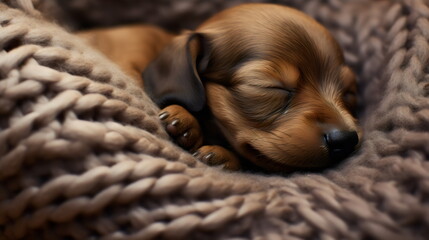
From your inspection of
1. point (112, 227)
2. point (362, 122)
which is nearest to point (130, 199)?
point (112, 227)

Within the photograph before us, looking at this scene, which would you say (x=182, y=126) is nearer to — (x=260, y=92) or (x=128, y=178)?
(x=260, y=92)

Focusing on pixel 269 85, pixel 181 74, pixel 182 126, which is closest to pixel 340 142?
pixel 269 85

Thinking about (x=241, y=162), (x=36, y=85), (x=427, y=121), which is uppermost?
(x=36, y=85)

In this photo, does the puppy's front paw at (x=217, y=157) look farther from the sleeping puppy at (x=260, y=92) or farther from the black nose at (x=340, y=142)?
the black nose at (x=340, y=142)

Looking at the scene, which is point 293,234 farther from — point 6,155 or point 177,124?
point 6,155

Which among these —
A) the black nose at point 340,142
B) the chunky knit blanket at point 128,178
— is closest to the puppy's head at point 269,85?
the black nose at point 340,142

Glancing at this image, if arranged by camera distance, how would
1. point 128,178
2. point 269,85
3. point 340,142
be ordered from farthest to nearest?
1. point 269,85
2. point 340,142
3. point 128,178

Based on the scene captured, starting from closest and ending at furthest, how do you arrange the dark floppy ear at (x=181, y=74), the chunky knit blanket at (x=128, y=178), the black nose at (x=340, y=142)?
the chunky knit blanket at (x=128, y=178)
the black nose at (x=340, y=142)
the dark floppy ear at (x=181, y=74)
